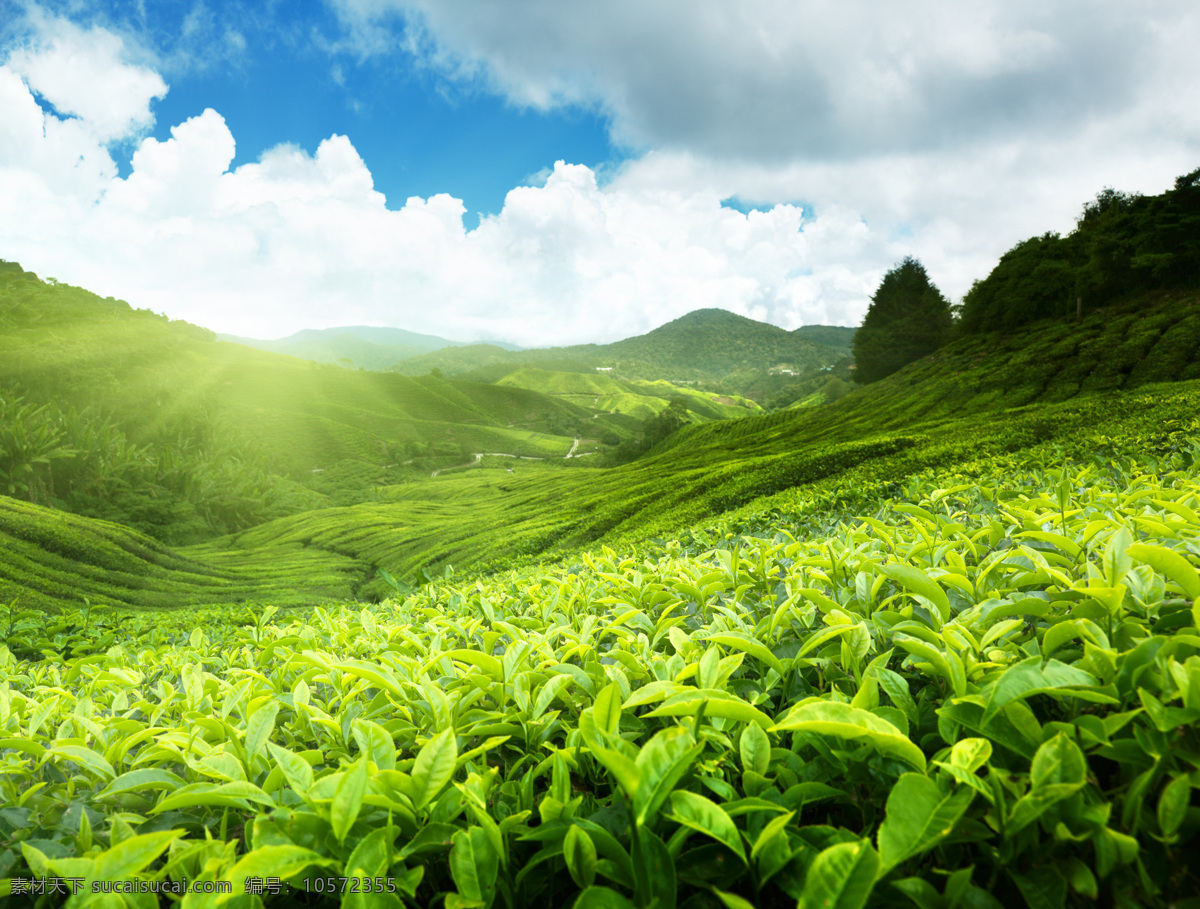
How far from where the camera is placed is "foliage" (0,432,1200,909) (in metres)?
0.95

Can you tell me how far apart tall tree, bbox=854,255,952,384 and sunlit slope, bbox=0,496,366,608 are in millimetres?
60902

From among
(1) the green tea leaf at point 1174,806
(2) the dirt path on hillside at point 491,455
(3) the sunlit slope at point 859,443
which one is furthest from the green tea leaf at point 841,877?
Result: (2) the dirt path on hillside at point 491,455

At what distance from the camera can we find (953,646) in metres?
1.40

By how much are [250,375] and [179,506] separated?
2875 inches

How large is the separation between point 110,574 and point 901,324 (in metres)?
69.6

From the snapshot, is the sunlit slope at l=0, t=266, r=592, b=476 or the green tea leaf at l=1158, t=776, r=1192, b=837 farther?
the sunlit slope at l=0, t=266, r=592, b=476

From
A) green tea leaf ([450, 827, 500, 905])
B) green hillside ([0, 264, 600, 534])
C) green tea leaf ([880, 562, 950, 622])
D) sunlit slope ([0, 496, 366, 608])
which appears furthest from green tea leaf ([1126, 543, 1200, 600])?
green hillside ([0, 264, 600, 534])

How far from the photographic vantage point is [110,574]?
1608 cm

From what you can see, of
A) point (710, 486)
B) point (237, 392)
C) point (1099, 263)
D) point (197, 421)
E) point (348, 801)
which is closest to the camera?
point (348, 801)

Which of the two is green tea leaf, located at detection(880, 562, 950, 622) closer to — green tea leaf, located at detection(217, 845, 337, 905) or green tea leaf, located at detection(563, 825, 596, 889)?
green tea leaf, located at detection(563, 825, 596, 889)

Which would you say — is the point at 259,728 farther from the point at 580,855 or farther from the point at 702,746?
the point at 702,746

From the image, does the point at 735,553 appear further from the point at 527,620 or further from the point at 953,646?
the point at 953,646

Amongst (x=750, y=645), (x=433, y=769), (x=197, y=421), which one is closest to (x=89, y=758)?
(x=433, y=769)

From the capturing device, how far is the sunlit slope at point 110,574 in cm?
1402
